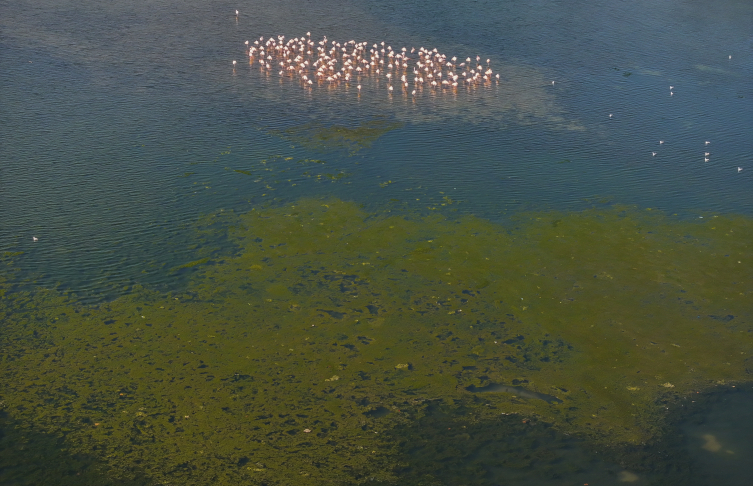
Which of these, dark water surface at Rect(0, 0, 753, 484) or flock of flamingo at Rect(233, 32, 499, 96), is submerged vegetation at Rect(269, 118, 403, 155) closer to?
dark water surface at Rect(0, 0, 753, 484)

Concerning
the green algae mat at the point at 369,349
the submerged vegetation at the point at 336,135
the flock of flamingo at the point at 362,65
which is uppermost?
the flock of flamingo at the point at 362,65

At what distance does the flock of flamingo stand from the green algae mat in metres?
8.06

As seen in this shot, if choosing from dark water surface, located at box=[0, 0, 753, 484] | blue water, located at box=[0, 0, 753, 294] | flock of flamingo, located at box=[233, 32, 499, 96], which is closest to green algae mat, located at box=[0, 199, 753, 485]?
dark water surface, located at box=[0, 0, 753, 484]

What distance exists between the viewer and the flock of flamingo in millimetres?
21625

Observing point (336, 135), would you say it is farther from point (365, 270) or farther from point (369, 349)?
point (369, 349)

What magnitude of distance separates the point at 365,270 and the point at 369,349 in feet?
6.87

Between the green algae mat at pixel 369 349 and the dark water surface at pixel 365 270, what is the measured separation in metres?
0.04

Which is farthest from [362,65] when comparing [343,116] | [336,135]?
[336,135]

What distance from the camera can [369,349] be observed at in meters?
11.2

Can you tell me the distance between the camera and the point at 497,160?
17312 mm

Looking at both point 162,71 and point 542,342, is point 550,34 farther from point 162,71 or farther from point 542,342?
point 542,342

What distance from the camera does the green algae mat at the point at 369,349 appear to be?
9.49 m

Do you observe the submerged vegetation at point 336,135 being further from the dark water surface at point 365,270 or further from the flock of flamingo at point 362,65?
the flock of flamingo at point 362,65

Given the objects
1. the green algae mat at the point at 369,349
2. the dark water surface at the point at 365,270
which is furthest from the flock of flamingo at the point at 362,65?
the green algae mat at the point at 369,349
